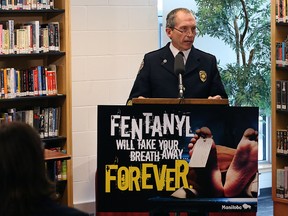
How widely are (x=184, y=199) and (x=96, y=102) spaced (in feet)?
8.83

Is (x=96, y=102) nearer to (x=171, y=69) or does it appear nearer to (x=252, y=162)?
(x=171, y=69)

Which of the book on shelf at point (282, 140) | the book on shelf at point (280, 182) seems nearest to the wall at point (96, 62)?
the book on shelf at point (282, 140)

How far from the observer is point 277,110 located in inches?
231

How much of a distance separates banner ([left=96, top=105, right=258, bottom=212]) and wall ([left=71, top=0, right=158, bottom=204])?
2455mm

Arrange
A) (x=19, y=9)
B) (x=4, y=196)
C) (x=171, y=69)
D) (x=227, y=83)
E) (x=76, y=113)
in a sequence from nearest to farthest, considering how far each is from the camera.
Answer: (x=4, y=196) < (x=171, y=69) < (x=19, y=9) < (x=76, y=113) < (x=227, y=83)

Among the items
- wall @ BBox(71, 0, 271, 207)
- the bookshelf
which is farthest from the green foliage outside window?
the bookshelf

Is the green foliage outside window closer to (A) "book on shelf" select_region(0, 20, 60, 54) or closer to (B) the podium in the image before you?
(A) "book on shelf" select_region(0, 20, 60, 54)

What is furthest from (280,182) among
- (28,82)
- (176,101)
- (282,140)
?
(176,101)

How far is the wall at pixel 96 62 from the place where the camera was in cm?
607

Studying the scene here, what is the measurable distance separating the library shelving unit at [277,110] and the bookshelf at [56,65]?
5.50 ft

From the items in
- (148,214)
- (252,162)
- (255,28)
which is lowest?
(148,214)

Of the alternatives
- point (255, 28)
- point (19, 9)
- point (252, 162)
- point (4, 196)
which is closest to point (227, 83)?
point (255, 28)

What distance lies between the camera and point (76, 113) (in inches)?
240

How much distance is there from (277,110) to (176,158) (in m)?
2.42
